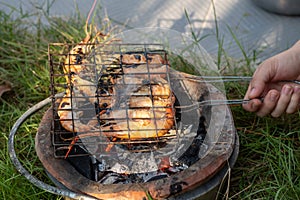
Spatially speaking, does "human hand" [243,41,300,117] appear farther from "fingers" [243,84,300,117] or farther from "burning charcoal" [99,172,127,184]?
"burning charcoal" [99,172,127,184]

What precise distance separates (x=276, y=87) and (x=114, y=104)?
0.85 meters

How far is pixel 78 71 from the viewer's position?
2.32 metres

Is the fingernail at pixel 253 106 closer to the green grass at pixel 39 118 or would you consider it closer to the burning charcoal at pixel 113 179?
the green grass at pixel 39 118

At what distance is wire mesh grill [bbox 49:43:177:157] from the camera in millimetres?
2043

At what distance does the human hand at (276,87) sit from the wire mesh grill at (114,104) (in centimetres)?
42

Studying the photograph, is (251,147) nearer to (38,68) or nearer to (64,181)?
(64,181)

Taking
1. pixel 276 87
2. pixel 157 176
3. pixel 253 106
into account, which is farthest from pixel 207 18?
pixel 157 176

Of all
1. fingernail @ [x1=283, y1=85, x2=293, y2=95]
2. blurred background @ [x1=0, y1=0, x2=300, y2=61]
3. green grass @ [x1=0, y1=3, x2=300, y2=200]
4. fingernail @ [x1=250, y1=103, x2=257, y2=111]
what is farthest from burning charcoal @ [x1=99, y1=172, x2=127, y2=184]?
blurred background @ [x1=0, y1=0, x2=300, y2=61]

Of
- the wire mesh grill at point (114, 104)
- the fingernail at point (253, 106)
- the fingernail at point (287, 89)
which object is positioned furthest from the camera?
the fingernail at point (253, 106)

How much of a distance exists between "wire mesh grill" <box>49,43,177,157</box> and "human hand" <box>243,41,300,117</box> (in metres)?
0.42

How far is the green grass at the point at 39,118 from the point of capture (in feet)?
7.55

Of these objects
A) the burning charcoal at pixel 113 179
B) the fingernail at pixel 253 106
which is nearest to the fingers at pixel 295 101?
the fingernail at pixel 253 106

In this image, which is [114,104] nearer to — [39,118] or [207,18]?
[39,118]

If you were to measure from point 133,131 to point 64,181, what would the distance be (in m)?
0.35
